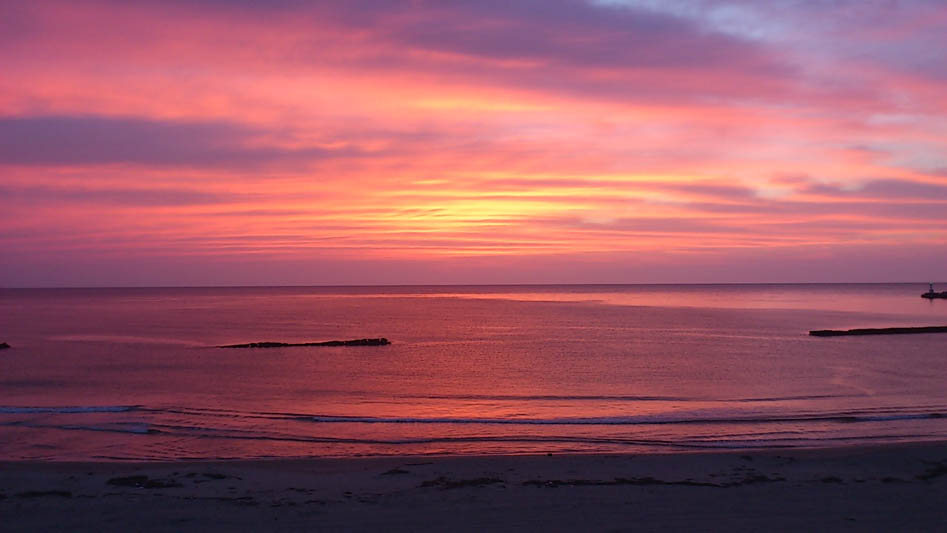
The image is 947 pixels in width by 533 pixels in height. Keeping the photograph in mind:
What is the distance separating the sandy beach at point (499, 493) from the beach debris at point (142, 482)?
0.11 ft

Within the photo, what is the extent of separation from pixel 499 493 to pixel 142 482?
20.0 feet

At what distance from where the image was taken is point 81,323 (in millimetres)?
70438

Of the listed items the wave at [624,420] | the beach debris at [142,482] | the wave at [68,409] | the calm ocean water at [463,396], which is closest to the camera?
the beach debris at [142,482]

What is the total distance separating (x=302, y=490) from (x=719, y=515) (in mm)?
6583

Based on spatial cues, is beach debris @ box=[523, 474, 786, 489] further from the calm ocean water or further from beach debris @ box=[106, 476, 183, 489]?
beach debris @ box=[106, 476, 183, 489]

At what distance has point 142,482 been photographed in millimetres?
12273

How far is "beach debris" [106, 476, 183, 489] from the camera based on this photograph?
12.1 m

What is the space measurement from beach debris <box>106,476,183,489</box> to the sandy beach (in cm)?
3

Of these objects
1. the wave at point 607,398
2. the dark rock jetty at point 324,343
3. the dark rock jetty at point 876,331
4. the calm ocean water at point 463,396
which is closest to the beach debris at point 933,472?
the calm ocean water at point 463,396

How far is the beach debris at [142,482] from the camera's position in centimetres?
1205

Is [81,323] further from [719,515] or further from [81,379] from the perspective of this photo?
[719,515]

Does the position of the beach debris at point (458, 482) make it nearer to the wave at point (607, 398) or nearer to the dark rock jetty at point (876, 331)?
the wave at point (607, 398)

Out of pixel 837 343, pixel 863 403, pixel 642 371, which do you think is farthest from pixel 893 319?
pixel 863 403

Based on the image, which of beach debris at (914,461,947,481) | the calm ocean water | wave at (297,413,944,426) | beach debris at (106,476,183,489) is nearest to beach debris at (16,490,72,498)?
beach debris at (106,476,183,489)
